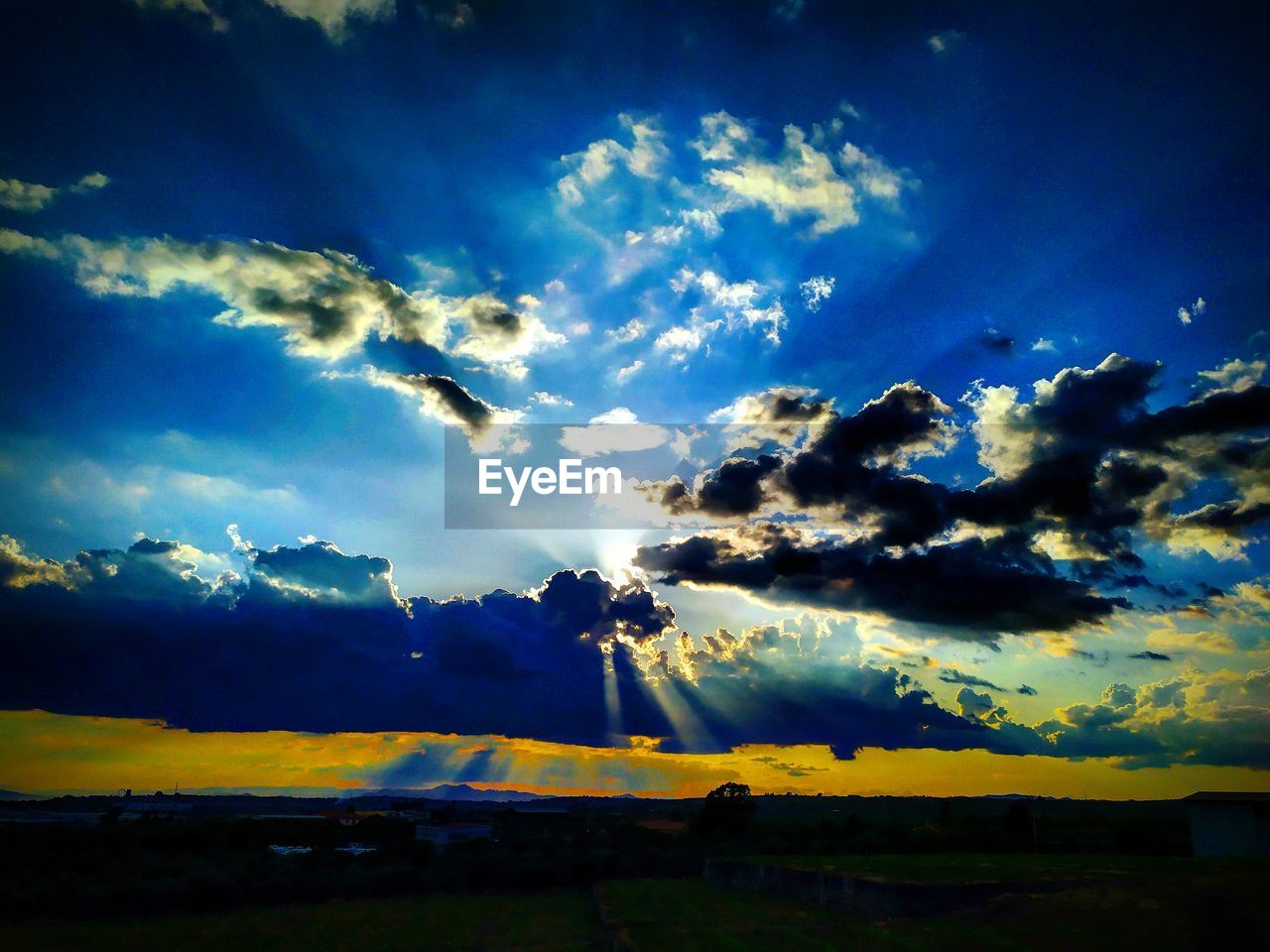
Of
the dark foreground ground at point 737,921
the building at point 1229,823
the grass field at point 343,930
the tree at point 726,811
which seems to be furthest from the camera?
the tree at point 726,811

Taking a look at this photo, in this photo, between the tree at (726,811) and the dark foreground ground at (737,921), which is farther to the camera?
the tree at (726,811)

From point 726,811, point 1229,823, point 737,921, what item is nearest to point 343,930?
point 737,921

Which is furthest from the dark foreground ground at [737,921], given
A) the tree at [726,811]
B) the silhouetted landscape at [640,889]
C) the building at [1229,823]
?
the tree at [726,811]

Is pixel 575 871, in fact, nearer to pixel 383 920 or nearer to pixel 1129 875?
pixel 383 920

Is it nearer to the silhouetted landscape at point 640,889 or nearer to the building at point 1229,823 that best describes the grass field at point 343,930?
the silhouetted landscape at point 640,889

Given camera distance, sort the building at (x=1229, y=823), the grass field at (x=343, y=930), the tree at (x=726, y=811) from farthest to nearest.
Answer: the tree at (x=726, y=811), the building at (x=1229, y=823), the grass field at (x=343, y=930)

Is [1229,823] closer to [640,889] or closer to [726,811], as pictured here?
[640,889]
